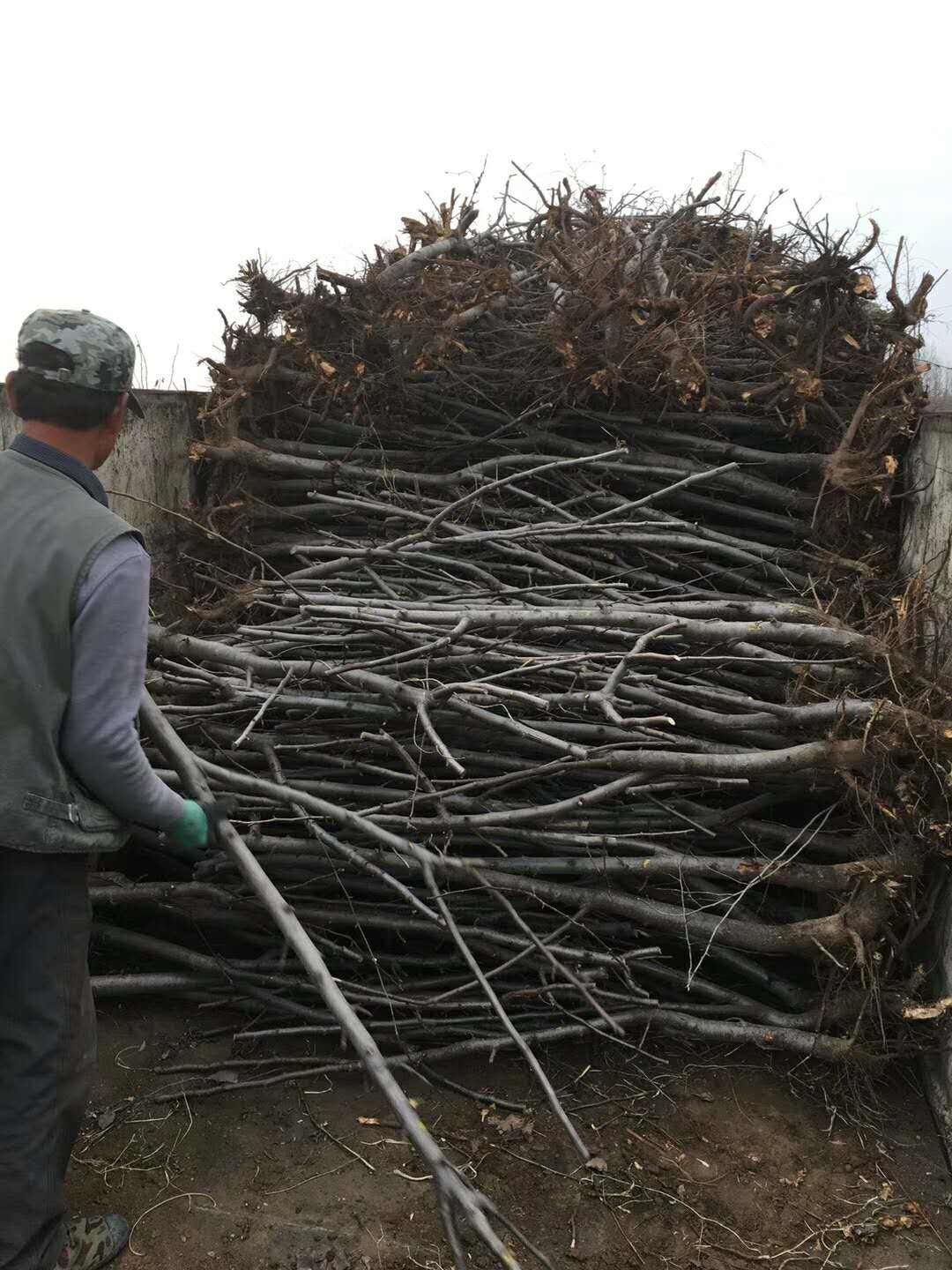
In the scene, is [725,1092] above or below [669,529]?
below

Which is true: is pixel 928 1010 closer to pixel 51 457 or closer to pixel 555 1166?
pixel 555 1166

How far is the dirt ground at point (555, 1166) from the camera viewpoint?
7.97 feet

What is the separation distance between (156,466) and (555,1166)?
3292mm

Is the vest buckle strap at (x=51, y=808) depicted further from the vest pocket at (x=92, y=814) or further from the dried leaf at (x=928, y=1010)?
the dried leaf at (x=928, y=1010)

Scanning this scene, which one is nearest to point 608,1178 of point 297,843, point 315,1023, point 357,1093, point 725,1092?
point 725,1092

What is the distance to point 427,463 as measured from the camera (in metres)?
4.41

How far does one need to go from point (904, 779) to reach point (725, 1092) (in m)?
1.09

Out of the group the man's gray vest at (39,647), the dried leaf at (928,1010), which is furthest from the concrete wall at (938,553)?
the man's gray vest at (39,647)

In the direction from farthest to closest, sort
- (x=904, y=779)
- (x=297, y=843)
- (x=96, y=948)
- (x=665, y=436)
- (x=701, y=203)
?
(x=701, y=203) < (x=665, y=436) < (x=96, y=948) < (x=297, y=843) < (x=904, y=779)

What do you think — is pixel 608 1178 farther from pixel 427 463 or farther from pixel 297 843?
pixel 427 463

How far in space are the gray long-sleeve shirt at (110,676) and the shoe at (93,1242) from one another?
1.21m

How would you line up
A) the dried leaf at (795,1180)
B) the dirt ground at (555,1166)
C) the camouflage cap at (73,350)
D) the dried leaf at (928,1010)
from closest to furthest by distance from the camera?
the camouflage cap at (73,350)
the dirt ground at (555,1166)
the dried leaf at (795,1180)
the dried leaf at (928,1010)

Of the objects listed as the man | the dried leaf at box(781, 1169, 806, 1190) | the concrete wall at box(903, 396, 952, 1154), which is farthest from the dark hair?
the dried leaf at box(781, 1169, 806, 1190)

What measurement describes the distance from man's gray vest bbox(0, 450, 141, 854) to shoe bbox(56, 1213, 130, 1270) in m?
1.13
